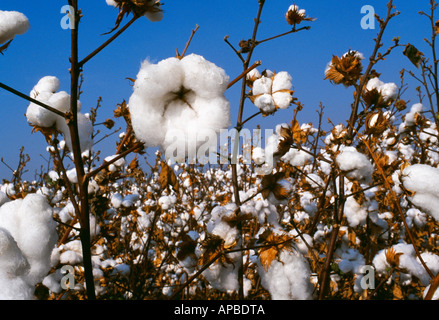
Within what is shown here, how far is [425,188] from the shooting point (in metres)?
0.87

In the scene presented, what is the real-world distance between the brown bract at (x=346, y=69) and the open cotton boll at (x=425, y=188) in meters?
0.81

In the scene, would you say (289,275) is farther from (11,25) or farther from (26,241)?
(11,25)

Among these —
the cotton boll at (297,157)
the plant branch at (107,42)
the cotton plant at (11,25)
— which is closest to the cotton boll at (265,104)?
the cotton boll at (297,157)

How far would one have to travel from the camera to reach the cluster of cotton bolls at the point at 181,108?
0.59 metres

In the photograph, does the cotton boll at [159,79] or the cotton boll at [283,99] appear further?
the cotton boll at [283,99]

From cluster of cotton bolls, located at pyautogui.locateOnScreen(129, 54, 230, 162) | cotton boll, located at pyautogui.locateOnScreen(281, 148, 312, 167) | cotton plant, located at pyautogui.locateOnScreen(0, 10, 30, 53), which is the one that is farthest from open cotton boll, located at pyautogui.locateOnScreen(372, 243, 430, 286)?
cotton plant, located at pyautogui.locateOnScreen(0, 10, 30, 53)

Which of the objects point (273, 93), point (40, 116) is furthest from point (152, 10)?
point (273, 93)

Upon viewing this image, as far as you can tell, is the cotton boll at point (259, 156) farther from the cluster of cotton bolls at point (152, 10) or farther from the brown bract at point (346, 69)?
the cluster of cotton bolls at point (152, 10)

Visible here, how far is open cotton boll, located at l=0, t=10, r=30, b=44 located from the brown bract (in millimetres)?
1328

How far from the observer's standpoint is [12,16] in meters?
0.66

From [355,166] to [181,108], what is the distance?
89 centimetres
